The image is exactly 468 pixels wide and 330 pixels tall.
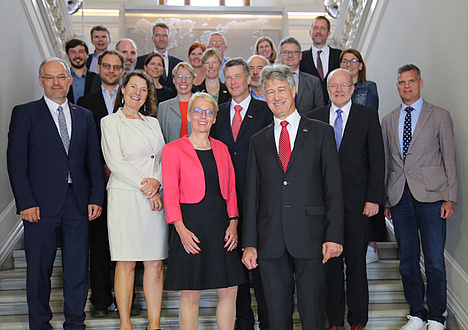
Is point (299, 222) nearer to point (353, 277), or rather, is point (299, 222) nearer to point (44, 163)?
point (353, 277)

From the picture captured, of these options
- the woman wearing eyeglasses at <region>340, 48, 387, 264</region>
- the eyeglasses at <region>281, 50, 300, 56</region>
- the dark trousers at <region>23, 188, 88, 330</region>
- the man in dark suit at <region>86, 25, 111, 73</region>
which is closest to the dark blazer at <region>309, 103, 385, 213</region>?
the woman wearing eyeglasses at <region>340, 48, 387, 264</region>

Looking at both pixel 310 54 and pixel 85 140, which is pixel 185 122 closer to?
pixel 85 140

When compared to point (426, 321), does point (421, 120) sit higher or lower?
higher

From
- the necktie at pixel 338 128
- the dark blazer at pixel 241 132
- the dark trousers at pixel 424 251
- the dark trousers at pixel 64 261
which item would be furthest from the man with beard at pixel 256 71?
the dark trousers at pixel 64 261

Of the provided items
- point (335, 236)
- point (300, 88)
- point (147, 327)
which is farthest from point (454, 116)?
point (147, 327)

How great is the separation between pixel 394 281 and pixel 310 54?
7.97ft

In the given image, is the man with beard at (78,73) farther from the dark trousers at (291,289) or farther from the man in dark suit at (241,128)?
the dark trousers at (291,289)

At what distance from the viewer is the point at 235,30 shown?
8883 millimetres

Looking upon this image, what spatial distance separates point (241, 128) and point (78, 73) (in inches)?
80.5

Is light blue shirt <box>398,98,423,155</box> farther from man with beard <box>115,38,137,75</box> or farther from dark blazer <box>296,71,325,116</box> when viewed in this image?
man with beard <box>115,38,137,75</box>

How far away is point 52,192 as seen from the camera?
3.57m

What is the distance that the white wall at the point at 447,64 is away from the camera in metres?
3.95

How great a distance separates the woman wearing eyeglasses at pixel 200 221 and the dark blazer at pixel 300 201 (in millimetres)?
209

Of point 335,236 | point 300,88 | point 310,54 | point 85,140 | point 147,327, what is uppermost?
point 310,54
